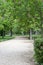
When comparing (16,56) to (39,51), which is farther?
(16,56)

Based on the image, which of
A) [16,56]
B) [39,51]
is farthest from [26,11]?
[39,51]

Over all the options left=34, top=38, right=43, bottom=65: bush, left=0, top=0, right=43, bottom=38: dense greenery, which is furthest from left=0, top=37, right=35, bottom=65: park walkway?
left=0, top=0, right=43, bottom=38: dense greenery

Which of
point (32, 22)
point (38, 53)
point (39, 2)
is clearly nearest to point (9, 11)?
point (32, 22)

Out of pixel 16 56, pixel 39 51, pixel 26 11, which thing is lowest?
pixel 16 56

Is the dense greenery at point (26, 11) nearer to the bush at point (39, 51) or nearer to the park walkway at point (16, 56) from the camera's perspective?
the park walkway at point (16, 56)

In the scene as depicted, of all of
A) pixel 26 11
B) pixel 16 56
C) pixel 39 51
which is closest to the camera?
pixel 39 51

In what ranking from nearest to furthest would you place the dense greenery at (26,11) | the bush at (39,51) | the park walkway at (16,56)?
1. the bush at (39,51)
2. the park walkway at (16,56)
3. the dense greenery at (26,11)

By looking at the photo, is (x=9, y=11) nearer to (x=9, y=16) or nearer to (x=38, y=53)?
(x=9, y=16)

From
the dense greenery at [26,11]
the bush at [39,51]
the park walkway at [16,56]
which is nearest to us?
the bush at [39,51]

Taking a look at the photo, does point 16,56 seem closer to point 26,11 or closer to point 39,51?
point 26,11

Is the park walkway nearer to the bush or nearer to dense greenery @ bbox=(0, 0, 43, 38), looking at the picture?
the bush

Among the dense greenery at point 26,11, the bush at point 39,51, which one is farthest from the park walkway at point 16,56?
the dense greenery at point 26,11

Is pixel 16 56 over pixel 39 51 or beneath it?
beneath

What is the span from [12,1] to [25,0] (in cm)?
83
